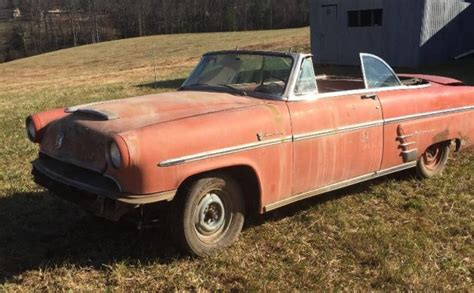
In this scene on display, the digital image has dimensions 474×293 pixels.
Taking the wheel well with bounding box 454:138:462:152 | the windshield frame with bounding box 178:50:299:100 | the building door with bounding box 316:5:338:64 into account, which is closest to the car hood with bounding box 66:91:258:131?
the windshield frame with bounding box 178:50:299:100

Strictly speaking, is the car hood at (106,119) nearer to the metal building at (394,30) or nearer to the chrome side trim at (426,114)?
the chrome side trim at (426,114)

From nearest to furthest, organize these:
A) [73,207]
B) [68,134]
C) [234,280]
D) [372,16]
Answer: [234,280] < [68,134] < [73,207] < [372,16]

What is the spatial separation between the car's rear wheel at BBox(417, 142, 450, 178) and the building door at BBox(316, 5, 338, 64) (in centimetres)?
1618

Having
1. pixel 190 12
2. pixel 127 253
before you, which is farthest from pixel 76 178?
pixel 190 12

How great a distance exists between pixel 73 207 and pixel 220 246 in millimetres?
1785

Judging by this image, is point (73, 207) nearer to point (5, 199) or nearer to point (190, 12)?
point (5, 199)

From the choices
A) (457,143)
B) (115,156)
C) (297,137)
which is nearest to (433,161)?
(457,143)

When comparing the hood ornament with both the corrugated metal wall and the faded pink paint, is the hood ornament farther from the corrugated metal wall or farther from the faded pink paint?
→ the corrugated metal wall

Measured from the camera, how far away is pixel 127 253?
13.4ft

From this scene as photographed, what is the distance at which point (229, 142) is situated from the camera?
12.6 feet

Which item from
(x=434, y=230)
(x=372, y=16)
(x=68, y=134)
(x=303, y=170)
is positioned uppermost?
(x=372, y=16)

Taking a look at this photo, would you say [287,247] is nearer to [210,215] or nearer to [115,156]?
[210,215]

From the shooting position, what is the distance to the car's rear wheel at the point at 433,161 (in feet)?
19.1

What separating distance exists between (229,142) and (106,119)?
2.95 ft
